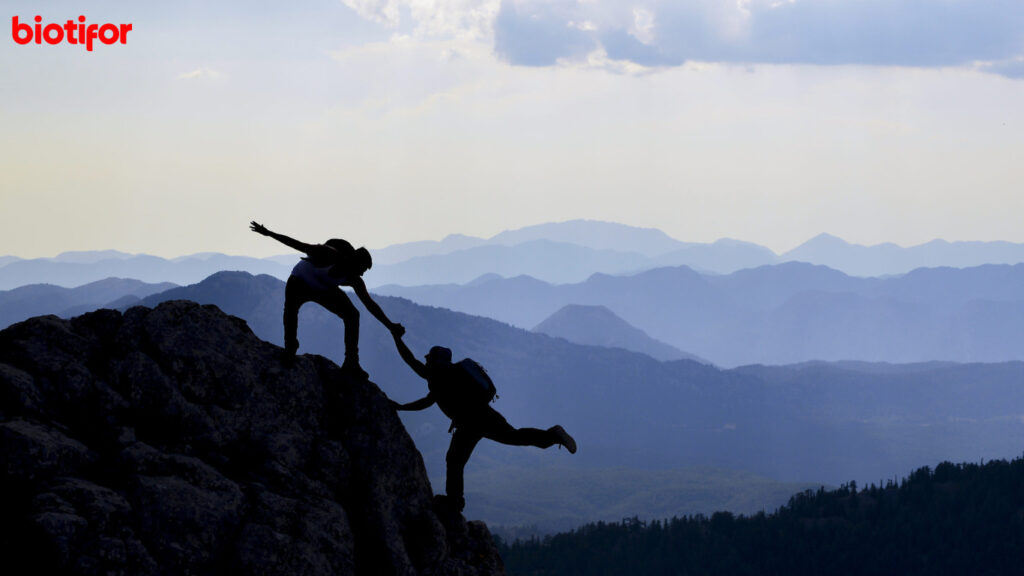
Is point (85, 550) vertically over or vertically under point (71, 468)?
under

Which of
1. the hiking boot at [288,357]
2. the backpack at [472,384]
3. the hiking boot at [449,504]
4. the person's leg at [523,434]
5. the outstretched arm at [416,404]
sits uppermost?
the hiking boot at [288,357]

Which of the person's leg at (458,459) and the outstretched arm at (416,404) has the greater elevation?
the outstretched arm at (416,404)

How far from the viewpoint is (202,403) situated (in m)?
21.0

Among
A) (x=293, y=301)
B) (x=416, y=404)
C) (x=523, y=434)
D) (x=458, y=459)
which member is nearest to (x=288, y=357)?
(x=293, y=301)

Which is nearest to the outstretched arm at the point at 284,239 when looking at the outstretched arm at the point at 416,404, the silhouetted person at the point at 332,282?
the silhouetted person at the point at 332,282

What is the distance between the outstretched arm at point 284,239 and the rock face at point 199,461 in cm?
216

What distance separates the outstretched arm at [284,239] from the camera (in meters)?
22.1

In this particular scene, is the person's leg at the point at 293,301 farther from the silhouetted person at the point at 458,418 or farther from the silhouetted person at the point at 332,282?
the silhouetted person at the point at 458,418

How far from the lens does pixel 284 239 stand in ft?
75.4

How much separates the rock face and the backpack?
1.74 meters

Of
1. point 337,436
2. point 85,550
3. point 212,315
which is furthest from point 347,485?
point 85,550

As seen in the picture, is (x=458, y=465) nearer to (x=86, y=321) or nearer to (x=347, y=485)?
(x=347, y=485)

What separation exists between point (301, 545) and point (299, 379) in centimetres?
445

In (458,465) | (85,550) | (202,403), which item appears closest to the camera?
(85,550)
